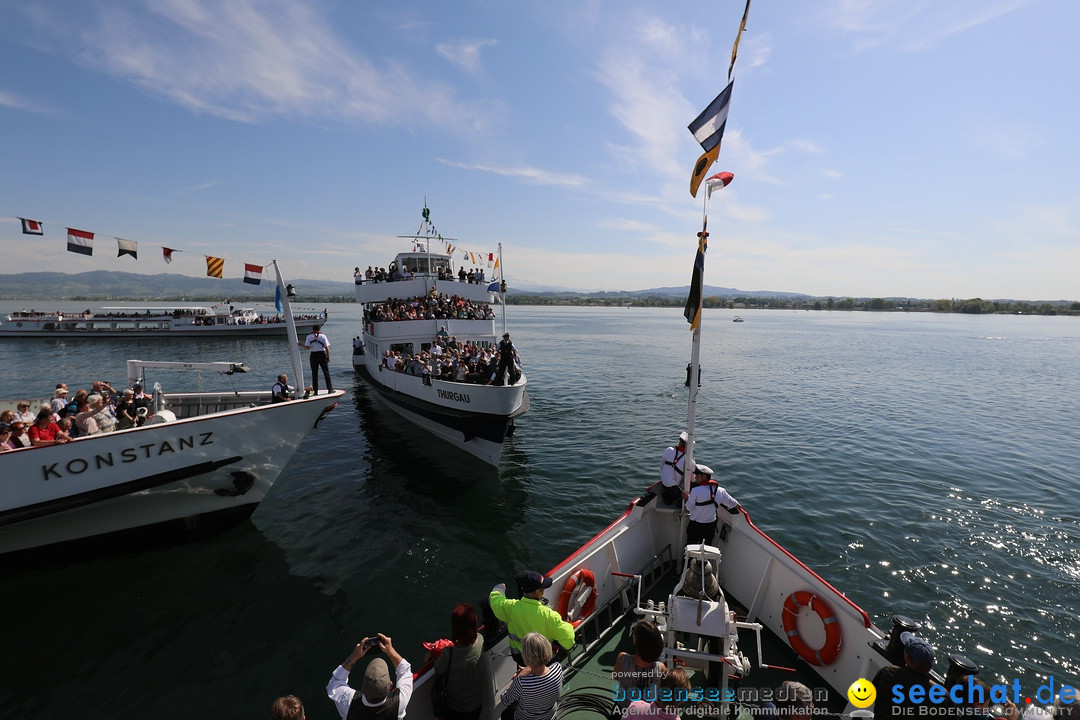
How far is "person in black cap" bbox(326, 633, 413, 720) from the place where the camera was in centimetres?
368

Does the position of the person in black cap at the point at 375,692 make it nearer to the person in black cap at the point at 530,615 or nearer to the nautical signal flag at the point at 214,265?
the person in black cap at the point at 530,615

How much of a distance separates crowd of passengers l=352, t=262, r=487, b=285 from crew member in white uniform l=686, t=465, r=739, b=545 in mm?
16425

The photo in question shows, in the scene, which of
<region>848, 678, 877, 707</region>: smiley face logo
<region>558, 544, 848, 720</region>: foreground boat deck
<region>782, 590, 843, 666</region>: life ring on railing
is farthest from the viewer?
<region>782, 590, 843, 666</region>: life ring on railing

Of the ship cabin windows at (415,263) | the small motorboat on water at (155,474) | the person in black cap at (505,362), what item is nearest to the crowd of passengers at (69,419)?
the small motorboat on water at (155,474)

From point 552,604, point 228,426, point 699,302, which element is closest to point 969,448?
point 699,302

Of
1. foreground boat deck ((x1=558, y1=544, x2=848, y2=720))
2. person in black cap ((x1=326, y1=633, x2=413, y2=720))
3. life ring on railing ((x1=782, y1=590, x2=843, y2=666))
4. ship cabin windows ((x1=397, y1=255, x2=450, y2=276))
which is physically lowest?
foreground boat deck ((x1=558, y1=544, x2=848, y2=720))

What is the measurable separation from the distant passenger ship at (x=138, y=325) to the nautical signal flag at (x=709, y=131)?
2518 inches

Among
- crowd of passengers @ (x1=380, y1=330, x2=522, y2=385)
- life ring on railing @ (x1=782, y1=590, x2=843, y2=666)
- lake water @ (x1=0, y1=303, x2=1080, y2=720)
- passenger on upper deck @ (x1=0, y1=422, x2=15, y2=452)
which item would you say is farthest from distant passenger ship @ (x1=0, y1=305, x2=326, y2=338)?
life ring on railing @ (x1=782, y1=590, x2=843, y2=666)

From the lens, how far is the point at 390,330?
1855 cm

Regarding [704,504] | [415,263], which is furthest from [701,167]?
[415,263]

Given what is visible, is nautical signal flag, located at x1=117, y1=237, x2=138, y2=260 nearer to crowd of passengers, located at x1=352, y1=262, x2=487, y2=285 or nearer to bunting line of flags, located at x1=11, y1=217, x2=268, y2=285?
bunting line of flags, located at x1=11, y1=217, x2=268, y2=285

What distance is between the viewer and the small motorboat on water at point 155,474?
7715 millimetres

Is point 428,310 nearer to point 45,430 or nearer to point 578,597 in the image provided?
point 45,430

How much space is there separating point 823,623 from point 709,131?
660 centimetres
